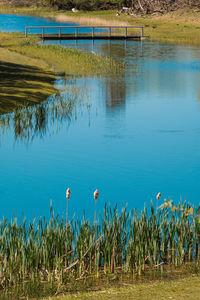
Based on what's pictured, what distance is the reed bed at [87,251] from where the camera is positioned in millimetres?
7918

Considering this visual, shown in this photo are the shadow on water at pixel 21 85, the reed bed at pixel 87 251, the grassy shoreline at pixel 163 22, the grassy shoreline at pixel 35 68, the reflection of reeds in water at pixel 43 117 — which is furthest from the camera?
the grassy shoreline at pixel 163 22

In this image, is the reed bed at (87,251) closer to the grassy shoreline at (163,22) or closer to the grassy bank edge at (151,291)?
the grassy bank edge at (151,291)

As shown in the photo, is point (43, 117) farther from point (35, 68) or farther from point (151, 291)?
point (35, 68)

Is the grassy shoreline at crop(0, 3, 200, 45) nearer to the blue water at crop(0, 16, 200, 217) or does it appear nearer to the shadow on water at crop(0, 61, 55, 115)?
the shadow on water at crop(0, 61, 55, 115)

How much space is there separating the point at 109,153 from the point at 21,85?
12.8 meters

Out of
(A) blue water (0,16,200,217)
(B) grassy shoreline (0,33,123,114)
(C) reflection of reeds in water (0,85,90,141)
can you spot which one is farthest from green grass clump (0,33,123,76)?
(C) reflection of reeds in water (0,85,90,141)

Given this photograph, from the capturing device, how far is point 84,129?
20562mm

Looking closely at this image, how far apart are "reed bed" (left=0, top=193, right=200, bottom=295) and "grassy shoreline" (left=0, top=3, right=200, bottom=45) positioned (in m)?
51.4

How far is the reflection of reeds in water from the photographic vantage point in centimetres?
1952

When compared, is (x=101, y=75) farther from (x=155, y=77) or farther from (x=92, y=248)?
(x=92, y=248)

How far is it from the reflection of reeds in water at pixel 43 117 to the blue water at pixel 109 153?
0.13 meters

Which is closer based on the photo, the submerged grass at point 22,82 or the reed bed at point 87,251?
the reed bed at point 87,251

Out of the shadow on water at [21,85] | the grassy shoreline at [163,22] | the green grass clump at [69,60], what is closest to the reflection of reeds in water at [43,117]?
the shadow on water at [21,85]

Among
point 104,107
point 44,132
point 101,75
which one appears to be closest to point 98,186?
point 44,132
